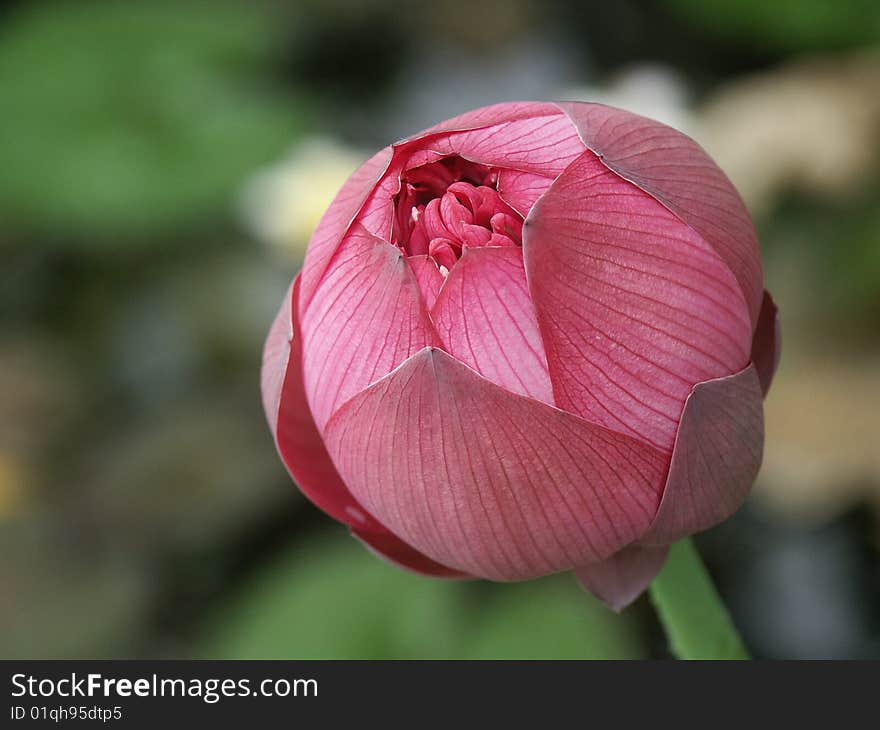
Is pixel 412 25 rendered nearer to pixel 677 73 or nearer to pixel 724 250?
pixel 677 73

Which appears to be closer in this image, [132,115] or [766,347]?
[766,347]

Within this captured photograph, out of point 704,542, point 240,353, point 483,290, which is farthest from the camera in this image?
point 240,353

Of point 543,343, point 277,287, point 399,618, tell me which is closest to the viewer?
point 543,343

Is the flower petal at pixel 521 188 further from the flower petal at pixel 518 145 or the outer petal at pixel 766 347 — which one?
the outer petal at pixel 766 347

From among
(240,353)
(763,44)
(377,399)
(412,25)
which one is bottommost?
(240,353)

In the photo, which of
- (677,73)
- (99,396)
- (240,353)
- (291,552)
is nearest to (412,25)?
(677,73)

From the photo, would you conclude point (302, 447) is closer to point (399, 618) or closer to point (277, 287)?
point (399, 618)

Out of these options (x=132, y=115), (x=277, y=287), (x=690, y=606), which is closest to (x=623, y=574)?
(x=690, y=606)
